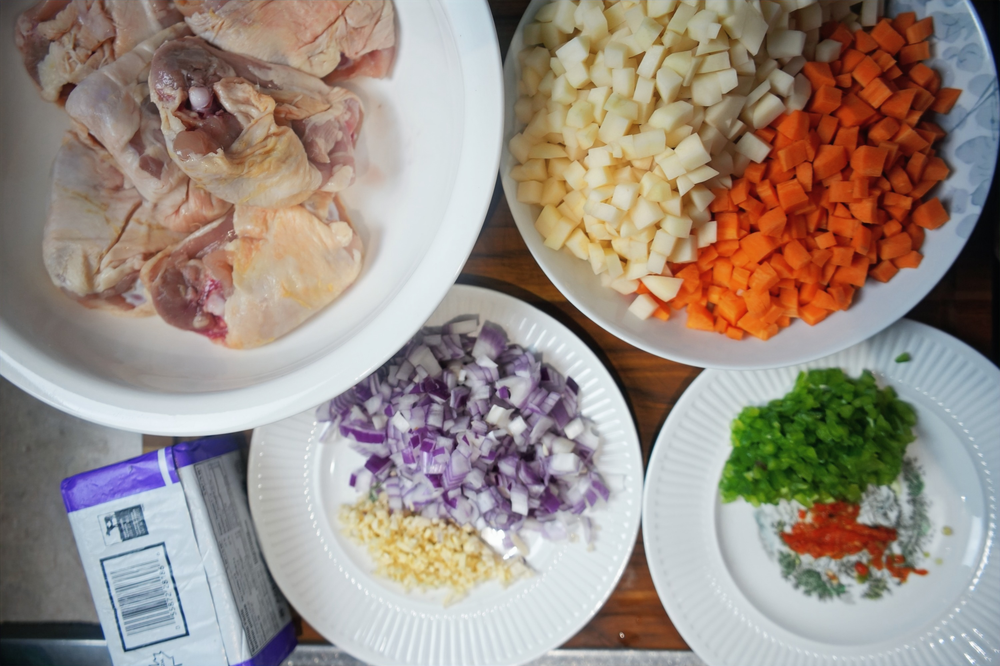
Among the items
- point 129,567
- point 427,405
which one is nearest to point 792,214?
point 427,405

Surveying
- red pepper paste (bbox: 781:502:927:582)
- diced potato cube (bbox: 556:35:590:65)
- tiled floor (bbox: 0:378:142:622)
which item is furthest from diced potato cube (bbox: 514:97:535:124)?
tiled floor (bbox: 0:378:142:622)

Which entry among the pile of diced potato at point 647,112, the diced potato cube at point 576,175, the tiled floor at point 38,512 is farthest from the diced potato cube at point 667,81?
the tiled floor at point 38,512

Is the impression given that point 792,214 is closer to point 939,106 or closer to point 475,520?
point 939,106

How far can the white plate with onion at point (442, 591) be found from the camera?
1521mm

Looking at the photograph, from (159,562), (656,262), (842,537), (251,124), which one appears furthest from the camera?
(842,537)

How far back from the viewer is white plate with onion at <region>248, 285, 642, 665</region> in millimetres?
1521

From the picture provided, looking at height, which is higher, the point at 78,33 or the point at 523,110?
the point at 78,33

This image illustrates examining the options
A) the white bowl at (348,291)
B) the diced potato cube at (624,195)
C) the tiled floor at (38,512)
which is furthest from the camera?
the tiled floor at (38,512)

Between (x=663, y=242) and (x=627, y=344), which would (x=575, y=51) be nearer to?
(x=663, y=242)

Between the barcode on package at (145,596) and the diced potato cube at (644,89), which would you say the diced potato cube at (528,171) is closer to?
the diced potato cube at (644,89)

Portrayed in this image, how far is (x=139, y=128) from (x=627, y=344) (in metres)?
1.15

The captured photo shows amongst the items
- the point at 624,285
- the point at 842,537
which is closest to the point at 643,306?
the point at 624,285

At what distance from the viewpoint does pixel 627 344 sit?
5.12 feet

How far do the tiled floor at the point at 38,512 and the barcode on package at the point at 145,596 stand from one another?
1.53 feet
